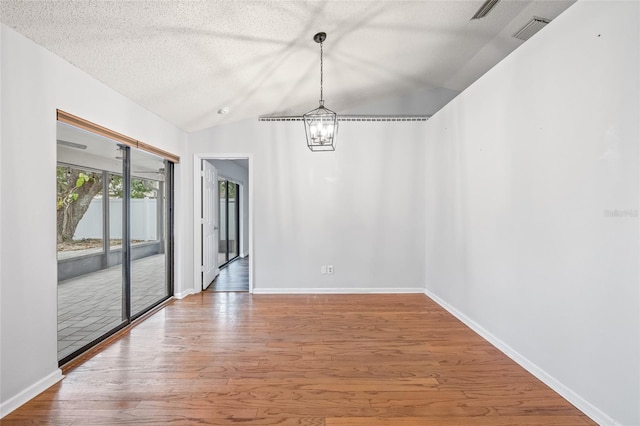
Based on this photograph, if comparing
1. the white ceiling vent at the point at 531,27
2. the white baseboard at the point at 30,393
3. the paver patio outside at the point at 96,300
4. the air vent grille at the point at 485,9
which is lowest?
the white baseboard at the point at 30,393

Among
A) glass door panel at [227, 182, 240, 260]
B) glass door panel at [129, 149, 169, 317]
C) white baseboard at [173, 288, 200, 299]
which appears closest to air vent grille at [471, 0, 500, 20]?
glass door panel at [129, 149, 169, 317]

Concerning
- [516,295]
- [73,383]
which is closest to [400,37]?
[516,295]

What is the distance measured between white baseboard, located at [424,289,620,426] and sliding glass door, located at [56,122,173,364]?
3.60 metres

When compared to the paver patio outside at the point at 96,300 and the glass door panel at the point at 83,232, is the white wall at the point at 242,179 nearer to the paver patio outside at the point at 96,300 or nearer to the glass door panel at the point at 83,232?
the paver patio outside at the point at 96,300

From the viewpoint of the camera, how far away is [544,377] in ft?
6.91

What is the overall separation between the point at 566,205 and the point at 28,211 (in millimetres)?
3510

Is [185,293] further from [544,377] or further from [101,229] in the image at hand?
[544,377]

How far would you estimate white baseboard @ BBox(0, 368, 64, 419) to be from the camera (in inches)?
69.4

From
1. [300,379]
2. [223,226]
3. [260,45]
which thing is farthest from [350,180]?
[223,226]

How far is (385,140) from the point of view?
4336mm

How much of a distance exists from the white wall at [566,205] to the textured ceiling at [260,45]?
2.34ft

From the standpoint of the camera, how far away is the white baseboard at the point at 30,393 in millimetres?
1762

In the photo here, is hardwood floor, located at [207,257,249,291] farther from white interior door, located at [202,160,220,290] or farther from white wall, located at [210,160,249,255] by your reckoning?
white wall, located at [210,160,249,255]

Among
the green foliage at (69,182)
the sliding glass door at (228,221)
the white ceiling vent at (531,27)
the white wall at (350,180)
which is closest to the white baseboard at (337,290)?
the white wall at (350,180)
